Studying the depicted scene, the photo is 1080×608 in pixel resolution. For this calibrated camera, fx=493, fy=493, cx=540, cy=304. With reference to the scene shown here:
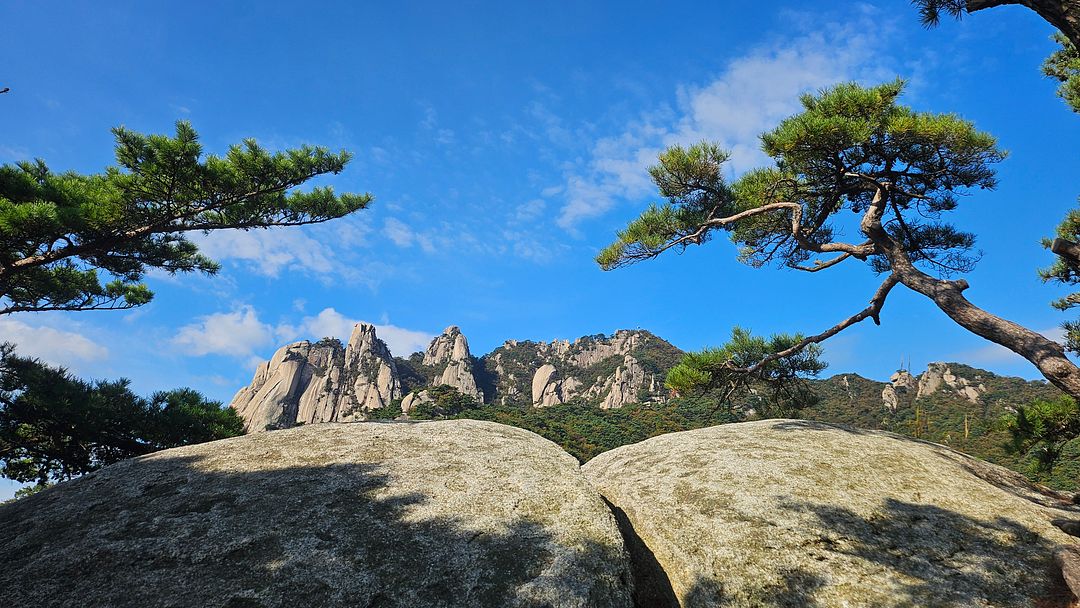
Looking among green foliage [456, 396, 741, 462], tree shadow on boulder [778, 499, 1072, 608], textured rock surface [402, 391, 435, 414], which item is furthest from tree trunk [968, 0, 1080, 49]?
textured rock surface [402, 391, 435, 414]

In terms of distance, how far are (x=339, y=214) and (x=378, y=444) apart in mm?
10596

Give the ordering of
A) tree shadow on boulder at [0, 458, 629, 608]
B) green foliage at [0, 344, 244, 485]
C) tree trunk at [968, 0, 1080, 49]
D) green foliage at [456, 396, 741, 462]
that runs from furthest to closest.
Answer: green foliage at [456, 396, 741, 462]
green foliage at [0, 344, 244, 485]
tree trunk at [968, 0, 1080, 49]
tree shadow on boulder at [0, 458, 629, 608]

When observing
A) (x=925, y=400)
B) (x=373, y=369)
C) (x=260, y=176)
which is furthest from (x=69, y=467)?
(x=373, y=369)

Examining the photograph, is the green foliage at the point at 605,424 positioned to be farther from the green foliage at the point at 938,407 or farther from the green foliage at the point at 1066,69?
the green foliage at the point at 1066,69

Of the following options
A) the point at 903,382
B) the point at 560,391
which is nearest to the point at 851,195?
the point at 903,382

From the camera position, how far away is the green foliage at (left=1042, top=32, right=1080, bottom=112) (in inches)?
Result: 384

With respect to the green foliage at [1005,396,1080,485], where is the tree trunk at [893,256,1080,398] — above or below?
above

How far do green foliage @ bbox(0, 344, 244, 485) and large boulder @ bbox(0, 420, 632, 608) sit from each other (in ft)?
24.0

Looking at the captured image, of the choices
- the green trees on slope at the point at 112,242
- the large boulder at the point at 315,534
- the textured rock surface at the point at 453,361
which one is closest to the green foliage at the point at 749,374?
the large boulder at the point at 315,534

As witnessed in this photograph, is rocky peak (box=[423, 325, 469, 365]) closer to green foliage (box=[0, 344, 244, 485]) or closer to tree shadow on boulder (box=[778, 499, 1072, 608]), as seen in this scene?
green foliage (box=[0, 344, 244, 485])

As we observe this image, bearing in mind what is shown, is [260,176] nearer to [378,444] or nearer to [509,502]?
[378,444]

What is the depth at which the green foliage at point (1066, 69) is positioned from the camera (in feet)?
32.0

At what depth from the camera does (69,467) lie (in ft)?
43.2

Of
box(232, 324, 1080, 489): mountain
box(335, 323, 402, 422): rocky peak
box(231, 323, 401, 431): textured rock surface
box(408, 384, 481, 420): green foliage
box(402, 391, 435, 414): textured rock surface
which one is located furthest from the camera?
box(335, 323, 402, 422): rocky peak
